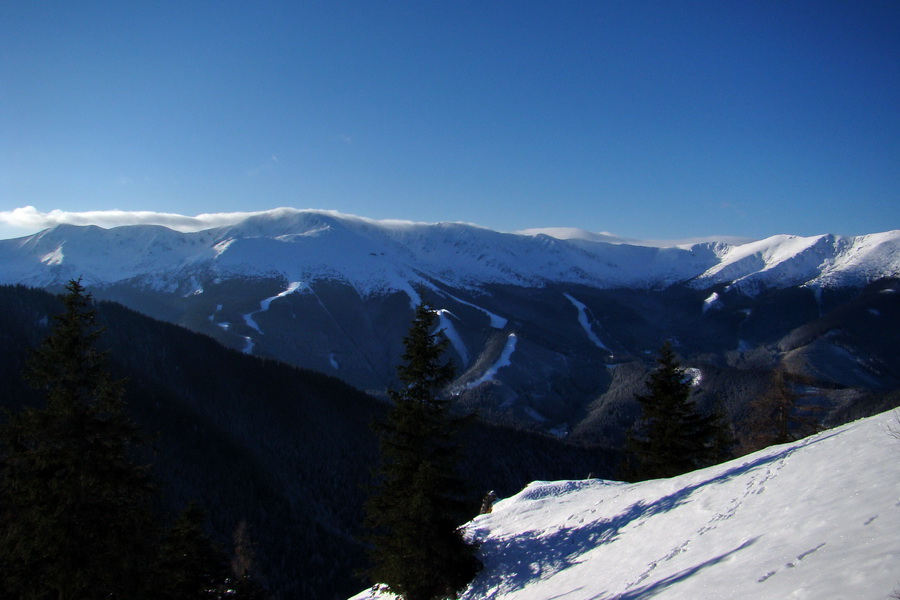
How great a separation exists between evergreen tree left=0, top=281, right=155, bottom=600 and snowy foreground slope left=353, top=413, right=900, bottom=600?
1252 centimetres

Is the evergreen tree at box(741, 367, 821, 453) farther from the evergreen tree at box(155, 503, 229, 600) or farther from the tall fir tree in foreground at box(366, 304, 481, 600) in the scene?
the evergreen tree at box(155, 503, 229, 600)

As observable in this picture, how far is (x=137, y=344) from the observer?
143 metres

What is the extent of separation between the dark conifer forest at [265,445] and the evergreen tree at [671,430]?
204 feet

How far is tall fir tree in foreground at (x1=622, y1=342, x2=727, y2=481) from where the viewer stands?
30489 millimetres

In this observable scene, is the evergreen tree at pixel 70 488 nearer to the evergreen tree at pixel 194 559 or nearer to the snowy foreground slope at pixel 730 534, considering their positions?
the evergreen tree at pixel 194 559

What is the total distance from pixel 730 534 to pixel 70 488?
17.7 m

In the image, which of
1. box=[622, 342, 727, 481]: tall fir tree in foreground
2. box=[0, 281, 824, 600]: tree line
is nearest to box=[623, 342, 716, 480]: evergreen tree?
box=[622, 342, 727, 481]: tall fir tree in foreground

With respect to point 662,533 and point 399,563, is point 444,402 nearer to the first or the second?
point 399,563

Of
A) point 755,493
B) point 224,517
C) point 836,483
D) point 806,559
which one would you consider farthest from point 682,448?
point 224,517

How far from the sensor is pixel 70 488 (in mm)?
13102

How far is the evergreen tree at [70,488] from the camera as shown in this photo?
12969 mm

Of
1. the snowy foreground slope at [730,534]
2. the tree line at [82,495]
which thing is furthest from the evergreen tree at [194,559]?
the snowy foreground slope at [730,534]

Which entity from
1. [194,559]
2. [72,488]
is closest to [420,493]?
[72,488]

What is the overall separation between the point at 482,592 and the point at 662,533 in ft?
24.4
